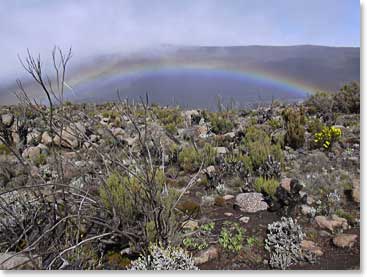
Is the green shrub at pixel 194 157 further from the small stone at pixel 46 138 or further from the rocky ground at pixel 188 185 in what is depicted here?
the small stone at pixel 46 138

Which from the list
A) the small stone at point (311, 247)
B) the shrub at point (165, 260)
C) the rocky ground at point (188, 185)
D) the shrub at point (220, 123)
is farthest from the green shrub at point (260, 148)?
the shrub at point (165, 260)

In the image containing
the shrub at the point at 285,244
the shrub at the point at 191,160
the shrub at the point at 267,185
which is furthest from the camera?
the shrub at the point at 191,160

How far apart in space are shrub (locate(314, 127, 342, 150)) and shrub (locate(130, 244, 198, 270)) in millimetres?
930

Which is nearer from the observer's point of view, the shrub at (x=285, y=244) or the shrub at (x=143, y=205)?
the shrub at (x=285, y=244)

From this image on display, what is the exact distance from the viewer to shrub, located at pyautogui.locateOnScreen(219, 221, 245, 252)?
6.88ft

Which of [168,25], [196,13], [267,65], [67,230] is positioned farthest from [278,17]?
[67,230]

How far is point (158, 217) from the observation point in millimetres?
2127

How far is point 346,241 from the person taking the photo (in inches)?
80.3

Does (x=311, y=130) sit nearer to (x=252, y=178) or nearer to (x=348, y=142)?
(x=348, y=142)

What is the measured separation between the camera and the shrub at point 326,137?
2264 millimetres

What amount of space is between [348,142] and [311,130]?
0.74ft

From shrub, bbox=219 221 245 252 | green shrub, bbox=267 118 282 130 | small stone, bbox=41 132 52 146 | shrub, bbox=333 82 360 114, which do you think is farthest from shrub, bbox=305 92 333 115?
small stone, bbox=41 132 52 146

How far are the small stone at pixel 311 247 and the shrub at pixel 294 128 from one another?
0.56 metres

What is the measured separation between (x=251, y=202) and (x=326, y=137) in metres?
0.53
